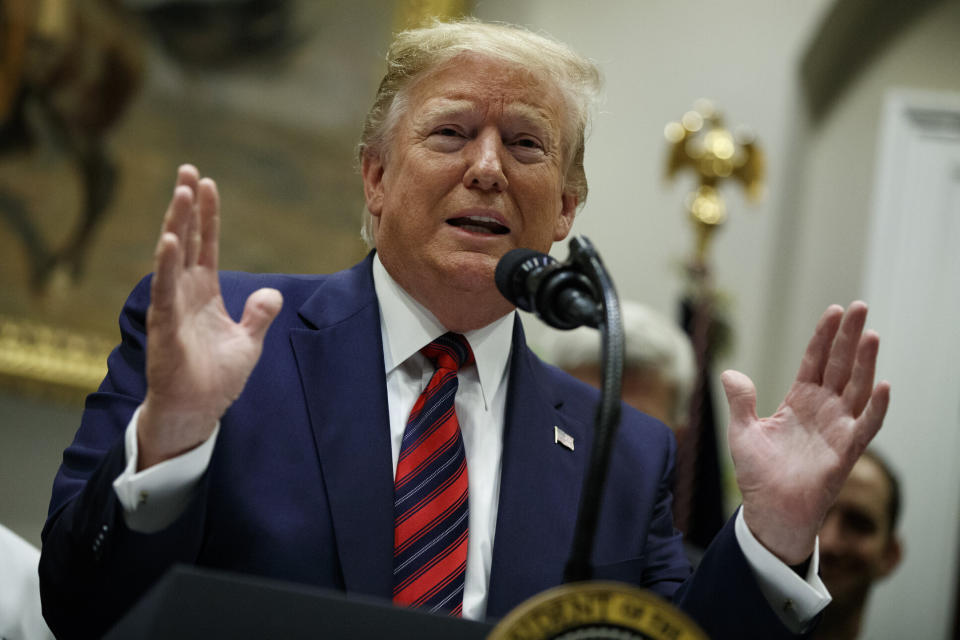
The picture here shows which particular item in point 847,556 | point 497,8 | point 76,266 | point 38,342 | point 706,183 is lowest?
point 847,556

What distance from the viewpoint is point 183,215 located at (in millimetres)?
1417

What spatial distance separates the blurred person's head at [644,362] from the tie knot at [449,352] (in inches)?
57.2

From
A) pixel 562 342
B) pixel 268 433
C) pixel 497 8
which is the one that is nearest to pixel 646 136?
pixel 497 8

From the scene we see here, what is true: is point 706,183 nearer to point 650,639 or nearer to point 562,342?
point 562,342

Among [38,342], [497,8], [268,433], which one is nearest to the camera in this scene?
[268,433]

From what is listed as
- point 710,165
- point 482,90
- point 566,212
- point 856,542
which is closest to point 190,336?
point 482,90

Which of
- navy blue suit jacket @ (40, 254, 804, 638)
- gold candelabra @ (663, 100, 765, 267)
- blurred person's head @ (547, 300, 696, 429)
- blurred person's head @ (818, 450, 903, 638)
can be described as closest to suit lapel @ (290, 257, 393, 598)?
navy blue suit jacket @ (40, 254, 804, 638)

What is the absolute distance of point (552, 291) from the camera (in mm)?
1411

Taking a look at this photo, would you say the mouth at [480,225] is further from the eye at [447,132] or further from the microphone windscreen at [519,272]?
the microphone windscreen at [519,272]

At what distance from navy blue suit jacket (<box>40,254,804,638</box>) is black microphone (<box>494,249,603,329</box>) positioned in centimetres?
41

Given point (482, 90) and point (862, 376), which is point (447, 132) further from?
point (862, 376)

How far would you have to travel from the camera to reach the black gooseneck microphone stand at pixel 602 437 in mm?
1177

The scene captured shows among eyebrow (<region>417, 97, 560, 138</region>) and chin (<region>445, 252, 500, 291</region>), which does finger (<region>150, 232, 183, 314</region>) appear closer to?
chin (<region>445, 252, 500, 291</region>)

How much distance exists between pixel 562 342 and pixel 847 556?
3.51ft
